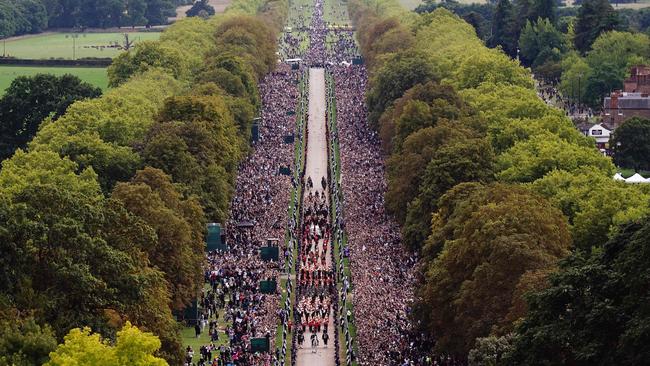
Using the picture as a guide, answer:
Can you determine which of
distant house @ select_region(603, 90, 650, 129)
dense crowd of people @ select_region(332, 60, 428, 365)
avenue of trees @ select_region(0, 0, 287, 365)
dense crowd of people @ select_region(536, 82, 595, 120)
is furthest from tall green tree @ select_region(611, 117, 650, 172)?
avenue of trees @ select_region(0, 0, 287, 365)

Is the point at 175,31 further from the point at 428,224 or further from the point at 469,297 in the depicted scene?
the point at 469,297

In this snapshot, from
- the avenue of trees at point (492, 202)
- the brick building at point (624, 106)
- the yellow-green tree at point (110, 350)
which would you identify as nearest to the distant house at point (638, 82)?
the brick building at point (624, 106)

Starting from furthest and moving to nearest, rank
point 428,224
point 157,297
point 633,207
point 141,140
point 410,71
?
1. point 410,71
2. point 141,140
3. point 428,224
4. point 633,207
5. point 157,297

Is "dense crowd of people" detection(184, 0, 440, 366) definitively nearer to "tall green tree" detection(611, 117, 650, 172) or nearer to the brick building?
"tall green tree" detection(611, 117, 650, 172)

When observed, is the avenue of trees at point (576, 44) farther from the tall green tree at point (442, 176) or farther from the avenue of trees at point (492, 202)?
the tall green tree at point (442, 176)

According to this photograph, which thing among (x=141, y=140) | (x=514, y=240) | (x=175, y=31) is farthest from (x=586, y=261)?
(x=175, y=31)

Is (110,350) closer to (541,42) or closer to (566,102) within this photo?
(566,102)
